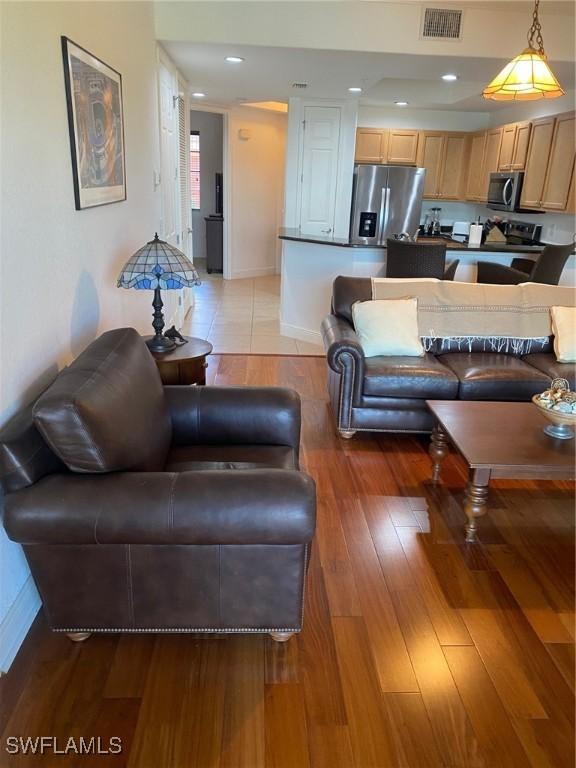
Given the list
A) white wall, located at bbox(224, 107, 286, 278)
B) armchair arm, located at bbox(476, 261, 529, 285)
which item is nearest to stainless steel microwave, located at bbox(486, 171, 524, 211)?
armchair arm, located at bbox(476, 261, 529, 285)

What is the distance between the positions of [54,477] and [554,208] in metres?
5.20

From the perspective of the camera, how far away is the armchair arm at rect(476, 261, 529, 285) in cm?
445

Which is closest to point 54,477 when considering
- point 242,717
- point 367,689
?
point 242,717

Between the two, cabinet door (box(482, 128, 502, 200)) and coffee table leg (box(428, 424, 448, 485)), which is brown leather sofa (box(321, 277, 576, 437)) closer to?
coffee table leg (box(428, 424, 448, 485))

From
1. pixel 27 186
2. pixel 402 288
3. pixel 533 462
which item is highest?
pixel 27 186

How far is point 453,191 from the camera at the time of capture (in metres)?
7.20

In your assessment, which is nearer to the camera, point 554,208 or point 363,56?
point 363,56

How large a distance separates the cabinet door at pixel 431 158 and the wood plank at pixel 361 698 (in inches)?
255

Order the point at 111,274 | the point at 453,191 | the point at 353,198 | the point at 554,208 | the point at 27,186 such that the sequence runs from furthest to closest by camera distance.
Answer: the point at 453,191 < the point at 353,198 < the point at 554,208 < the point at 111,274 < the point at 27,186

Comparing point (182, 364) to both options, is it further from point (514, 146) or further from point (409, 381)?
point (514, 146)

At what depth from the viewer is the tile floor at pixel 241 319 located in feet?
16.7

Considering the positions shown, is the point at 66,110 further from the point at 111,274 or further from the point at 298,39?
the point at 298,39

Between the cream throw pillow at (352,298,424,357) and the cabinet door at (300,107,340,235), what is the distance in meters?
3.33

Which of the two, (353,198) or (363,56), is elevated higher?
(363,56)
